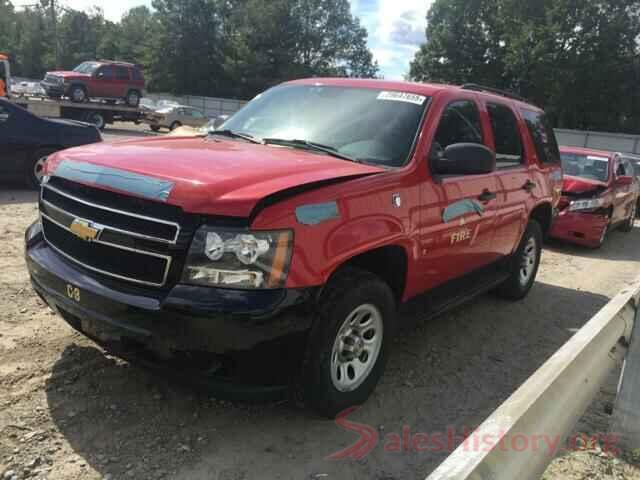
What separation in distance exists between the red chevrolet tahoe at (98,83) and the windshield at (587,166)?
69.8ft

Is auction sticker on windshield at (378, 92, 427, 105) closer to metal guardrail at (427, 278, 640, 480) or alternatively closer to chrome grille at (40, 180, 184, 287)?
metal guardrail at (427, 278, 640, 480)

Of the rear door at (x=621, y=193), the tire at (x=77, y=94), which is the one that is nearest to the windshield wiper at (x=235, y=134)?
the rear door at (x=621, y=193)

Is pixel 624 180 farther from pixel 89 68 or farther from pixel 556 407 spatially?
pixel 89 68

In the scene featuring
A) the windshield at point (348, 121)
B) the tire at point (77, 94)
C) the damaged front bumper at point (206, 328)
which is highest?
the tire at point (77, 94)

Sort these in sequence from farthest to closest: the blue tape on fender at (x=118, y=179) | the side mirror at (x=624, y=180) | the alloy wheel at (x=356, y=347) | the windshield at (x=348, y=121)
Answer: the side mirror at (x=624, y=180) < the windshield at (x=348, y=121) < the alloy wheel at (x=356, y=347) < the blue tape on fender at (x=118, y=179)

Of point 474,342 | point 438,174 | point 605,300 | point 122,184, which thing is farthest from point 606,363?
point 605,300

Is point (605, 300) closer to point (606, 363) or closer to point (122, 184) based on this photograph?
point (606, 363)

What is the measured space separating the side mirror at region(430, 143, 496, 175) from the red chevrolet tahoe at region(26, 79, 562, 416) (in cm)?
1

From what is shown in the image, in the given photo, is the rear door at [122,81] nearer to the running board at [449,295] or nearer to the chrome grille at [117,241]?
the running board at [449,295]

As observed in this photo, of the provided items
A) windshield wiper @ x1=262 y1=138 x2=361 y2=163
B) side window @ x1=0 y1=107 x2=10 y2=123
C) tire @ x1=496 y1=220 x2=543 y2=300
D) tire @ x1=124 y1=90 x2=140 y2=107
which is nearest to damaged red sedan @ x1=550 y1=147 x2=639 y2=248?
tire @ x1=496 y1=220 x2=543 y2=300

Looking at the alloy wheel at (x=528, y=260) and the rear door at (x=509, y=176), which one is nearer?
the rear door at (x=509, y=176)

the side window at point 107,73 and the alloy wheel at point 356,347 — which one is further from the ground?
the side window at point 107,73

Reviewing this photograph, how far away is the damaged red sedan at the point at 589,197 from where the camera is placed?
9.02m

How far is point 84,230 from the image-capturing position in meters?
2.93
